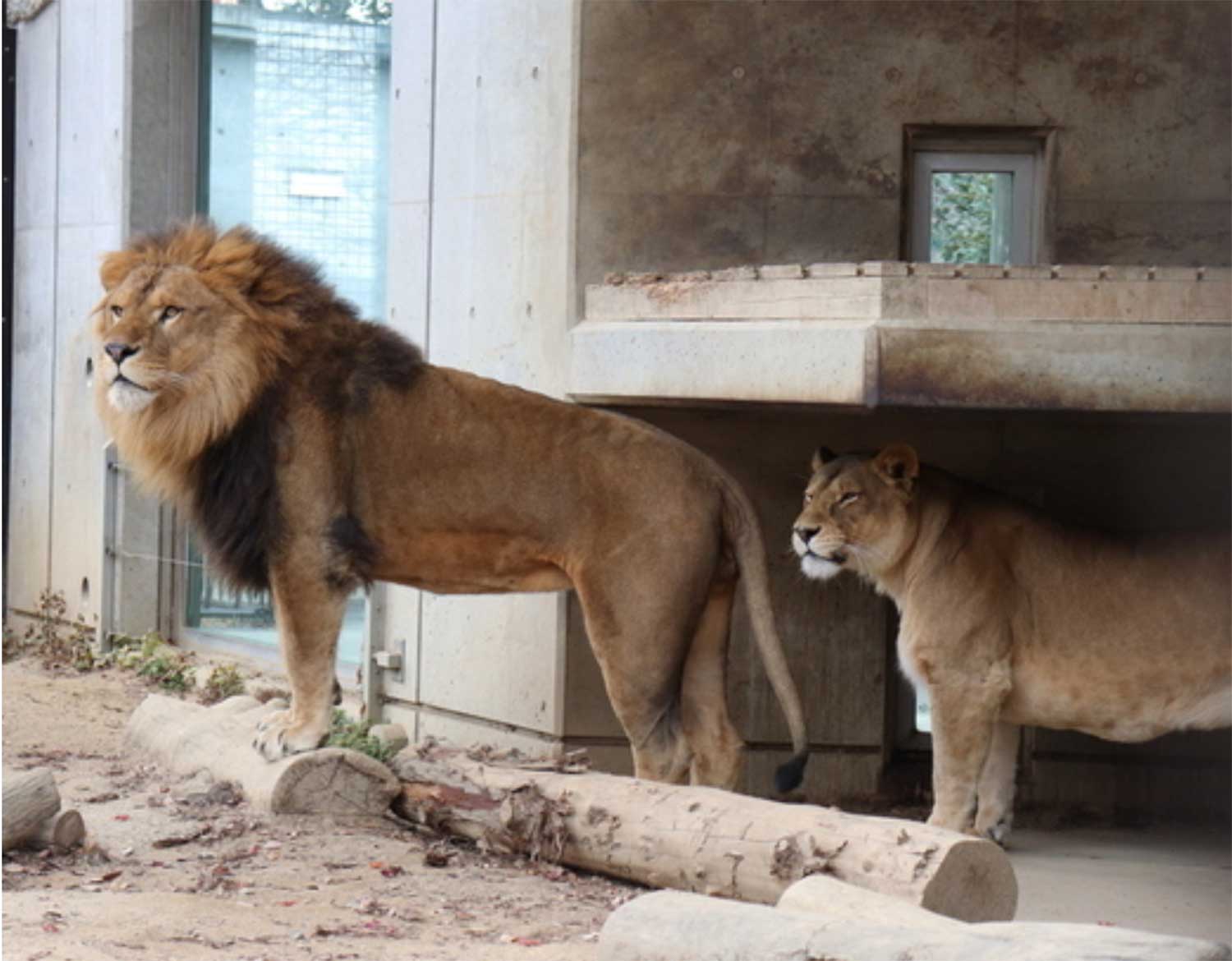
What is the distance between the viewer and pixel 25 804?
225 inches

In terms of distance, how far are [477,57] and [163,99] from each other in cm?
307

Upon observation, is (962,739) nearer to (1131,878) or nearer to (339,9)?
(1131,878)

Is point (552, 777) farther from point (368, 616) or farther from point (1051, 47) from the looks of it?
point (1051, 47)

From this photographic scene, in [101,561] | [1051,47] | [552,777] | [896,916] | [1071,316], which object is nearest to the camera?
Result: [896,916]

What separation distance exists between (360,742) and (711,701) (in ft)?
3.87

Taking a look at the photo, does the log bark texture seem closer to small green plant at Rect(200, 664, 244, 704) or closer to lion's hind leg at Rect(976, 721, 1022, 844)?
lion's hind leg at Rect(976, 721, 1022, 844)

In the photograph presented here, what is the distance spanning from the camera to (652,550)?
250 inches

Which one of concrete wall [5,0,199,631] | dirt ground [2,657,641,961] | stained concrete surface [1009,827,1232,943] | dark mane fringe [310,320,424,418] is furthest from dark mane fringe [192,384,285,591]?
concrete wall [5,0,199,631]

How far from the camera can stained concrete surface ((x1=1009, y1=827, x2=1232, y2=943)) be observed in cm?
586

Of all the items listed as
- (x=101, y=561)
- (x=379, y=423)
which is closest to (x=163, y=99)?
(x=101, y=561)

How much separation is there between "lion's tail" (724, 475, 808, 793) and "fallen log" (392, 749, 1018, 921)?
0.55 metres

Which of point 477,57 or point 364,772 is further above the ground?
point 477,57

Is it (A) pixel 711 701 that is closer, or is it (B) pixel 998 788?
(A) pixel 711 701

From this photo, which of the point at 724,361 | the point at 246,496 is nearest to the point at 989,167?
the point at 724,361
